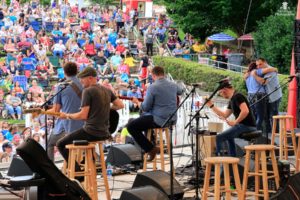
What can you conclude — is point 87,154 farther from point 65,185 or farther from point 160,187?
point 65,185

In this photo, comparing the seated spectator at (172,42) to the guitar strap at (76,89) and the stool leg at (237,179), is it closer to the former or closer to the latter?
the guitar strap at (76,89)

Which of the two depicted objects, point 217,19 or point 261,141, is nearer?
point 261,141

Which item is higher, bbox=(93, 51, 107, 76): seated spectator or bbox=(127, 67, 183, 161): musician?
bbox=(127, 67, 183, 161): musician

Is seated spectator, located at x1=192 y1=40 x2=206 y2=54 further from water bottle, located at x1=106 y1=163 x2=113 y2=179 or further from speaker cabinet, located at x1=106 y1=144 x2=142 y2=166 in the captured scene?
water bottle, located at x1=106 y1=163 x2=113 y2=179

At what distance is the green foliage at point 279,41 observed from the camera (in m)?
27.2

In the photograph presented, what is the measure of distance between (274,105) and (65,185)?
6.78 m

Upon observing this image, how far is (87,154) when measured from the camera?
9.94 m

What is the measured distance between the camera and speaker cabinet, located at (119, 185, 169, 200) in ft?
29.2

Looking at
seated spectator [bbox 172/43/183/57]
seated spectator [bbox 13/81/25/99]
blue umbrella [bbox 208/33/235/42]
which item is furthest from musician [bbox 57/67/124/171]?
seated spectator [bbox 172/43/183/57]

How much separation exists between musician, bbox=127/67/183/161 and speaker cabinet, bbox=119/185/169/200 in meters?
2.36

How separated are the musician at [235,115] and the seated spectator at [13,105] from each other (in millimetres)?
12619

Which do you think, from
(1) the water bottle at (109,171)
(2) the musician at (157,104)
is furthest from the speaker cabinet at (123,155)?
(2) the musician at (157,104)

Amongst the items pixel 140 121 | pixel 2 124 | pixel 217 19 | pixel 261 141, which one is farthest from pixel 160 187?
pixel 217 19

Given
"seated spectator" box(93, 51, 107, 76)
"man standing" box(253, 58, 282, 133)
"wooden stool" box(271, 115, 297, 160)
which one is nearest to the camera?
"wooden stool" box(271, 115, 297, 160)
